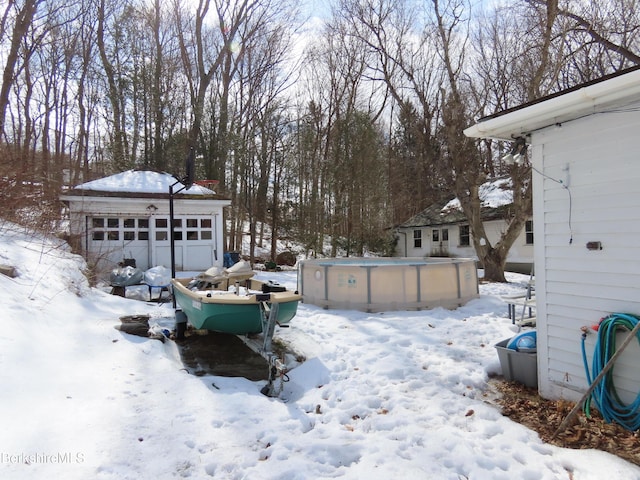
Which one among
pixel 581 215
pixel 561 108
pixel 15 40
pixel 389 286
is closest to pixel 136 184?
pixel 15 40

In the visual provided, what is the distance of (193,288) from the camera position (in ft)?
22.9

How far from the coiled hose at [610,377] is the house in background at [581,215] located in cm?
12

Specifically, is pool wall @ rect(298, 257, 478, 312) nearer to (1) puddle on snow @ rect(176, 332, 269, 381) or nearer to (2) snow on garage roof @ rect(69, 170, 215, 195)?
(1) puddle on snow @ rect(176, 332, 269, 381)

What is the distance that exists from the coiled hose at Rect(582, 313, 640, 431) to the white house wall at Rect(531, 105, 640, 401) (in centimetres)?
12

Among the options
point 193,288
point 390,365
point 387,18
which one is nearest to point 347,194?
point 387,18

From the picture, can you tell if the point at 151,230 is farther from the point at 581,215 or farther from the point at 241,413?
the point at 581,215

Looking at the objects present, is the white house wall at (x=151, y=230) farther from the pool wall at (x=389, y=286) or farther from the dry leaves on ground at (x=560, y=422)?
the dry leaves on ground at (x=560, y=422)

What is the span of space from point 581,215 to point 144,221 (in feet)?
45.0

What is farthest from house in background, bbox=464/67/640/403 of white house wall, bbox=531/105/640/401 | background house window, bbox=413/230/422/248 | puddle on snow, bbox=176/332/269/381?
background house window, bbox=413/230/422/248

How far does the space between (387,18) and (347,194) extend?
9.65 m

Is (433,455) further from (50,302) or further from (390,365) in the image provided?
(50,302)

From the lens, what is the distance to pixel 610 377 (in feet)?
12.0

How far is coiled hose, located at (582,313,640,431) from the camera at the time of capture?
342 cm

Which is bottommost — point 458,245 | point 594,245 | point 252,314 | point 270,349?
point 270,349
